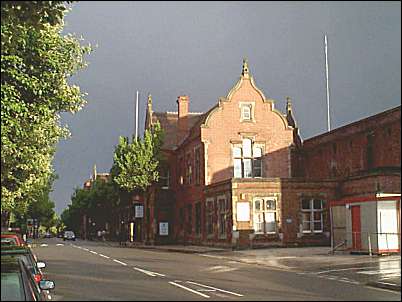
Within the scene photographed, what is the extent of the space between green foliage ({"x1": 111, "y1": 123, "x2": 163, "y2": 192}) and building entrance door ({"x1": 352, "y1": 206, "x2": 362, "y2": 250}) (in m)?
27.7

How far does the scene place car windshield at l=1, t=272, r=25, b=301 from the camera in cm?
702

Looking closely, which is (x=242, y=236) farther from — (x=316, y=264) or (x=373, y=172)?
(x=316, y=264)

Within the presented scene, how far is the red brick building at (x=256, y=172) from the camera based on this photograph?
142 feet

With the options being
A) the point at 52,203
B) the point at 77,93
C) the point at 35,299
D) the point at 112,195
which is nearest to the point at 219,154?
the point at 112,195

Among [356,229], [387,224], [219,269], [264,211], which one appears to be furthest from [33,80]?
[264,211]

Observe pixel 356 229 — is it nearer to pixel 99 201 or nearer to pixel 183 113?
pixel 183 113

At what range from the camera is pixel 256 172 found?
52.3 meters

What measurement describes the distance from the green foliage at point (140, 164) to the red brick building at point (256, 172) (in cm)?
281

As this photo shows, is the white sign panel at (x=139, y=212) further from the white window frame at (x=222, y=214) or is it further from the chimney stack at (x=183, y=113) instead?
the white window frame at (x=222, y=214)

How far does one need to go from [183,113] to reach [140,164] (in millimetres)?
9951

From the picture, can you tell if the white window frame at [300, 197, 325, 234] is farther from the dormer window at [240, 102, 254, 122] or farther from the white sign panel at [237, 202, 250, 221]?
the dormer window at [240, 102, 254, 122]

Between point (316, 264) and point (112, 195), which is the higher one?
point (112, 195)

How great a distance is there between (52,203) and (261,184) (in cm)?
7591

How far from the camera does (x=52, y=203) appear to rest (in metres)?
113
